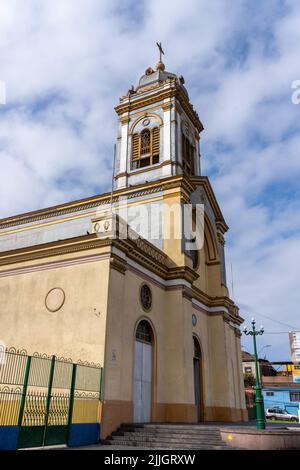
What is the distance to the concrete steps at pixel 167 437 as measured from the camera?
1246 centimetres

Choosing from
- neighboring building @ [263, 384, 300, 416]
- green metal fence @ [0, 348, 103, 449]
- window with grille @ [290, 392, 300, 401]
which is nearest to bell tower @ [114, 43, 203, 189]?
green metal fence @ [0, 348, 103, 449]

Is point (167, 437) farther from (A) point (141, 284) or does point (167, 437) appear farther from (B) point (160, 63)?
(B) point (160, 63)

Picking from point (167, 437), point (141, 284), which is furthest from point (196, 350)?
point (167, 437)

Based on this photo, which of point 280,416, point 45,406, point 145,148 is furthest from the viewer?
point 280,416

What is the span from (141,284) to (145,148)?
11321 millimetres

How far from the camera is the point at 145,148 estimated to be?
84.4ft

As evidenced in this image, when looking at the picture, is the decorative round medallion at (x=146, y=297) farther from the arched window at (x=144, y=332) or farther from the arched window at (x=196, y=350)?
the arched window at (x=196, y=350)

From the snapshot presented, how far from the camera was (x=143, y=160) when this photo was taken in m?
25.6

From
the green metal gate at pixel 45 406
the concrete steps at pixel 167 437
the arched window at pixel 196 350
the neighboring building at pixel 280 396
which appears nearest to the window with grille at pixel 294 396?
the neighboring building at pixel 280 396

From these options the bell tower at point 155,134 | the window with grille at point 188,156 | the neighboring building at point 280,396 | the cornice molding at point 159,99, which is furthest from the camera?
the neighboring building at point 280,396

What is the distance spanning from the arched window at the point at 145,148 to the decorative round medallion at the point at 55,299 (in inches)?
464

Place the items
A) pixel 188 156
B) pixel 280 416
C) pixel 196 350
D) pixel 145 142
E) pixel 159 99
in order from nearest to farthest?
pixel 196 350
pixel 145 142
pixel 159 99
pixel 188 156
pixel 280 416

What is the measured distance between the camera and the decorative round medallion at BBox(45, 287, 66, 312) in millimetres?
15398

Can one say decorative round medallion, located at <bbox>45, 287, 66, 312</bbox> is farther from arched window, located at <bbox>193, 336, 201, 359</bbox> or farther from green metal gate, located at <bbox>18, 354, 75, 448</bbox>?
arched window, located at <bbox>193, 336, 201, 359</bbox>
